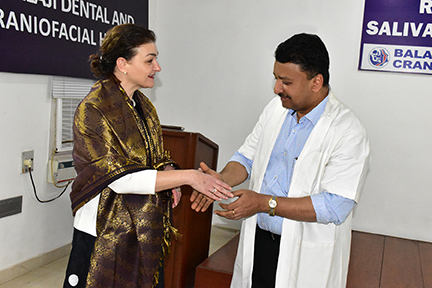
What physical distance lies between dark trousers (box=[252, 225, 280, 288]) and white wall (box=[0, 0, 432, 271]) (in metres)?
2.07

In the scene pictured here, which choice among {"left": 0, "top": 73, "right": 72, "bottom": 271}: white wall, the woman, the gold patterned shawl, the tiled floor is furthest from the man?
{"left": 0, "top": 73, "right": 72, "bottom": 271}: white wall

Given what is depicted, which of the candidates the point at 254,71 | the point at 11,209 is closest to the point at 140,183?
the point at 11,209

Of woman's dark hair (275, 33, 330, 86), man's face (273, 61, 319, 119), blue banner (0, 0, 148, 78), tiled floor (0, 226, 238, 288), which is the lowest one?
tiled floor (0, 226, 238, 288)

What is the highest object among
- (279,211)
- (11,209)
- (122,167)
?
(122,167)

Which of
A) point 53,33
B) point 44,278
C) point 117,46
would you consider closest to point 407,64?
point 117,46

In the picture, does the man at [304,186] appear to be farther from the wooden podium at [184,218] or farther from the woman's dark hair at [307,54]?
the wooden podium at [184,218]

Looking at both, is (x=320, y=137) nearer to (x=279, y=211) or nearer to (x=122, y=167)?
(x=279, y=211)

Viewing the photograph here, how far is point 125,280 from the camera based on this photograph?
1.86m

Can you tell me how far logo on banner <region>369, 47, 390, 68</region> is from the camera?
3841mm

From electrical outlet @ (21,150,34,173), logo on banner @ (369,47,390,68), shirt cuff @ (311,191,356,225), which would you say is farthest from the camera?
logo on banner @ (369,47,390,68)

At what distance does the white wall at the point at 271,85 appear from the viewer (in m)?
Answer: 3.88

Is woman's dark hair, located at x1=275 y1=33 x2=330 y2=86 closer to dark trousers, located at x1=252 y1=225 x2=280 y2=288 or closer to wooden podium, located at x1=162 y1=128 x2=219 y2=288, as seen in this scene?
dark trousers, located at x1=252 y1=225 x2=280 y2=288

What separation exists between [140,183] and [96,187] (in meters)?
0.18

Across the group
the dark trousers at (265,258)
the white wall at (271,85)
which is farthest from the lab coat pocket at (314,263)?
the white wall at (271,85)
